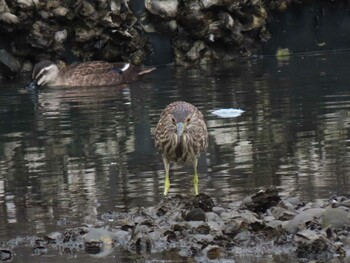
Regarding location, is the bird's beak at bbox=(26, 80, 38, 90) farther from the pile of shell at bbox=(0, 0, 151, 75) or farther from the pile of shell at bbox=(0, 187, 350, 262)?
the pile of shell at bbox=(0, 187, 350, 262)

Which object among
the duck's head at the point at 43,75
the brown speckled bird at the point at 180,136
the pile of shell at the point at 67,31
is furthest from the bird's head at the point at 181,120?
the pile of shell at the point at 67,31

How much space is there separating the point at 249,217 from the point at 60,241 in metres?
1.30

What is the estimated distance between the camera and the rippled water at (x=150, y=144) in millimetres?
9008

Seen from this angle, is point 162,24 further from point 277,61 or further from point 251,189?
point 251,189

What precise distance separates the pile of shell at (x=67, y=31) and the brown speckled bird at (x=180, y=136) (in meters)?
10.5

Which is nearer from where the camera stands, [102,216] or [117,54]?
[102,216]

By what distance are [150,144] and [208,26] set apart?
8957 millimetres

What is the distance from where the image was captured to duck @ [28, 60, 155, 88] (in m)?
18.0

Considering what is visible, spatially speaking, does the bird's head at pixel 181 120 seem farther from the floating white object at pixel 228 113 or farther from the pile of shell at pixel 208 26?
the pile of shell at pixel 208 26

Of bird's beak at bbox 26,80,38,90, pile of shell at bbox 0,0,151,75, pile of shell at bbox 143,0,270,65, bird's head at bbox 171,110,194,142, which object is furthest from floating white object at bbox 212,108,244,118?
pile of shell at bbox 143,0,270,65

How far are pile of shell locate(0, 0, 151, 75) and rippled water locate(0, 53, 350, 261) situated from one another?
6.20 ft

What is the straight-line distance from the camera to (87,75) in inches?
709

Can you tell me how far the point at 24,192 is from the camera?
31.2 feet

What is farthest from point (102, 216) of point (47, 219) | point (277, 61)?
point (277, 61)
